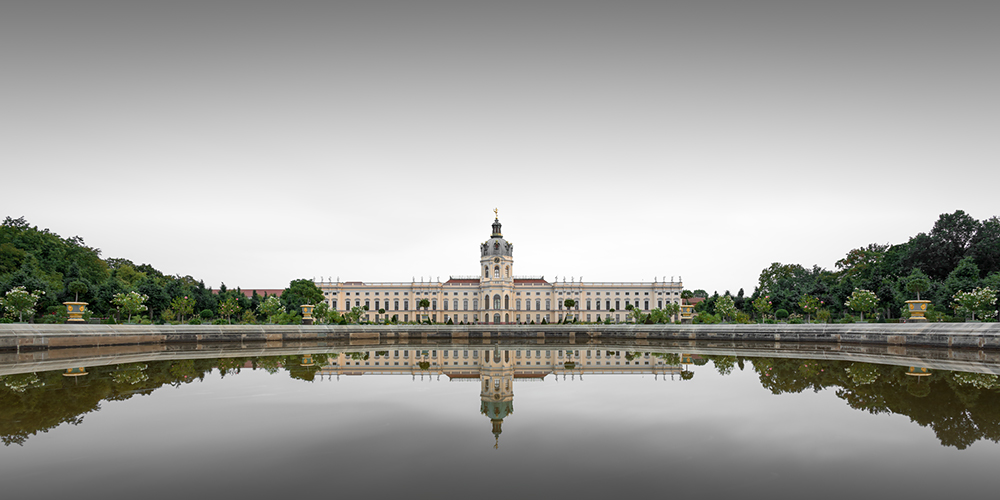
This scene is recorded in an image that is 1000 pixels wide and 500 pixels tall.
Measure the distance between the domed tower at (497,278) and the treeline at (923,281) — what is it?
134ft

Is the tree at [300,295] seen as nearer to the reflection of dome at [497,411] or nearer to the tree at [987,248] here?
the reflection of dome at [497,411]

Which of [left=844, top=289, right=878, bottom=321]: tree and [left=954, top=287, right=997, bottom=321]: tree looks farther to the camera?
[left=844, top=289, right=878, bottom=321]: tree

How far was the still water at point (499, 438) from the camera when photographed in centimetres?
536

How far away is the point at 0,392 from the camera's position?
11109mm

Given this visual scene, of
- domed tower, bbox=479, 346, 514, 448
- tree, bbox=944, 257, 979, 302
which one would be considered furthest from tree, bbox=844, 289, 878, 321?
domed tower, bbox=479, 346, 514, 448

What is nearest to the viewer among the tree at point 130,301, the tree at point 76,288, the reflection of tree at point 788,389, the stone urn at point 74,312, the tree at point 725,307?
the reflection of tree at point 788,389

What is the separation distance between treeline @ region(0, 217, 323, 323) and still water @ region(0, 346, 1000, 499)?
35.2 metres

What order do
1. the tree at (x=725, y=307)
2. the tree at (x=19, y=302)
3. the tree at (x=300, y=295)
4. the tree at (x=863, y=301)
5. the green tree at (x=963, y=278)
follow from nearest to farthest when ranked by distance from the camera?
the tree at (x=19, y=302)
the green tree at (x=963, y=278)
the tree at (x=863, y=301)
the tree at (x=725, y=307)
the tree at (x=300, y=295)

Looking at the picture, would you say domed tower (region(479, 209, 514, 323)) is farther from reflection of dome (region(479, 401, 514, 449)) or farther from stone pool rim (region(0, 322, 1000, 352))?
reflection of dome (region(479, 401, 514, 449))

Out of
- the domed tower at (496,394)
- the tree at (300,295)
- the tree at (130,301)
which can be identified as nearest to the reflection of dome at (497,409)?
the domed tower at (496,394)

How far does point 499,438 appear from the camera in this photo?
7398 millimetres

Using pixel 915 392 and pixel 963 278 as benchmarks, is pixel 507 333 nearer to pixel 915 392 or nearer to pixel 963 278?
pixel 963 278

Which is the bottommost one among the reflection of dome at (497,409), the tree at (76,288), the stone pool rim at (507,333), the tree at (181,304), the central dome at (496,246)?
the stone pool rim at (507,333)

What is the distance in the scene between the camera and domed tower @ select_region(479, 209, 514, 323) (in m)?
94.1
